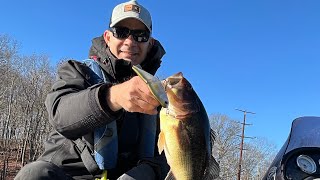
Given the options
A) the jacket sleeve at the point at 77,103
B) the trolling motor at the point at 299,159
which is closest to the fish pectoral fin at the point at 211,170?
the jacket sleeve at the point at 77,103

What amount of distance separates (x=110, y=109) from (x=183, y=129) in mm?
615

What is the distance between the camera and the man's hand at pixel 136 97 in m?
1.87

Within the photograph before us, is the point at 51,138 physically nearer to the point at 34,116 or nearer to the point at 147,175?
the point at 147,175

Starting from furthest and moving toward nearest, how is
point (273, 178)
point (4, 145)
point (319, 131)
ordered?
point (4, 145) < point (319, 131) < point (273, 178)

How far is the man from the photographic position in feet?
7.31

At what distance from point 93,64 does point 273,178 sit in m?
1.40

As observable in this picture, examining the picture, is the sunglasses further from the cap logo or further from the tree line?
the tree line

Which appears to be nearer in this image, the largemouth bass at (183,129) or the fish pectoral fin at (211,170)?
the largemouth bass at (183,129)

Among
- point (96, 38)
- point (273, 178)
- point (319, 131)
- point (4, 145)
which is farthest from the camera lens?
point (4, 145)

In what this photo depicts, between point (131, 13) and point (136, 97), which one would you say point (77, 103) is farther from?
point (131, 13)

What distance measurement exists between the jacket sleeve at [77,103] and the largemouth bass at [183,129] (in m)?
A: 0.49

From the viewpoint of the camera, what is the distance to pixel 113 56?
311 cm

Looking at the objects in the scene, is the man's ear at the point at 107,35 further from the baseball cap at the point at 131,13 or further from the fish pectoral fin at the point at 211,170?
the fish pectoral fin at the point at 211,170

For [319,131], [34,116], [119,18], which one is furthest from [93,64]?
[34,116]
